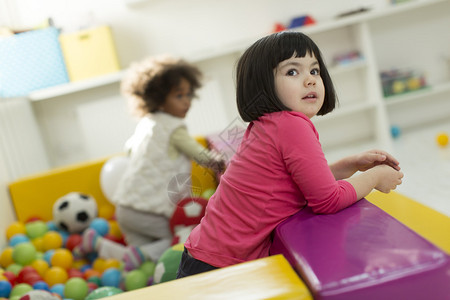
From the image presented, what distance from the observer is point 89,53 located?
3.02 m

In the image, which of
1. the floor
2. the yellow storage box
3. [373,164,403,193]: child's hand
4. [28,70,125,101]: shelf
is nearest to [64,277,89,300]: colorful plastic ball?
[373,164,403,193]: child's hand

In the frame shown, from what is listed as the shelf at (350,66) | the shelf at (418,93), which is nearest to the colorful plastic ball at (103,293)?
the shelf at (350,66)

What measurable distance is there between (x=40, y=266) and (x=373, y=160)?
1237 millimetres

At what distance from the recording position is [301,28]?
3.10m

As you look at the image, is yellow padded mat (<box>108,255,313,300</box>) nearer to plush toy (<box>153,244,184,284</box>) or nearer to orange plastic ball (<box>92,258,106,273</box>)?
plush toy (<box>153,244,184,284</box>)

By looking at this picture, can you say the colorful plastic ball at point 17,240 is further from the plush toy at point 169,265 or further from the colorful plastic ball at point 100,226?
the plush toy at point 169,265

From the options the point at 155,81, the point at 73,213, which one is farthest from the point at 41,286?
the point at 155,81

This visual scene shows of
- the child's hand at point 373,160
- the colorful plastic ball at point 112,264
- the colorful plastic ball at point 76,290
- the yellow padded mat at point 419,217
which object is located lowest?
the colorful plastic ball at point 112,264

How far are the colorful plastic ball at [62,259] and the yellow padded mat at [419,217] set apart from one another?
45.9 inches

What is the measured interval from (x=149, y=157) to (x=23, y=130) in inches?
52.7

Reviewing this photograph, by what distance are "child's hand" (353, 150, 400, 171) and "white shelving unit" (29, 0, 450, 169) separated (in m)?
2.21

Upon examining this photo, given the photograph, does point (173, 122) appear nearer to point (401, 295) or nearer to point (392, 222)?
point (392, 222)

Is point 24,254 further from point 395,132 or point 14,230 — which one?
point 395,132

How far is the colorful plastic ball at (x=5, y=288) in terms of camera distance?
149 cm
